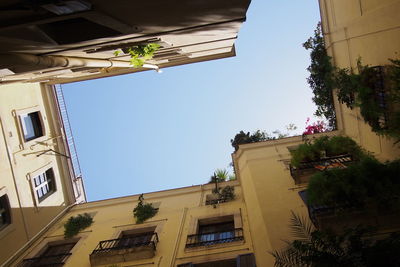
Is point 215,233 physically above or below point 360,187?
below

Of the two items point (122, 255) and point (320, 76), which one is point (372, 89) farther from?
point (122, 255)

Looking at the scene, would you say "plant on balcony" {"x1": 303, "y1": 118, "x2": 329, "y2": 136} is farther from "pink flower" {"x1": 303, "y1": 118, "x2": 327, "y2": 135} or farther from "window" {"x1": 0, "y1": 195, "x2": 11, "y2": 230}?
"window" {"x1": 0, "y1": 195, "x2": 11, "y2": 230}

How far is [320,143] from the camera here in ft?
38.2

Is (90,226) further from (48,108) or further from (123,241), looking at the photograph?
(48,108)

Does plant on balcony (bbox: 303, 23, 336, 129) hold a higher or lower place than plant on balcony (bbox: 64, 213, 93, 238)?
higher

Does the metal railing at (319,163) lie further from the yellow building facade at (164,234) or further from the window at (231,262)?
the window at (231,262)

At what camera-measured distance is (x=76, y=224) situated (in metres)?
14.9

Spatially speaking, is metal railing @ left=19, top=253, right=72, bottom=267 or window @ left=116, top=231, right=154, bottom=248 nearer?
metal railing @ left=19, top=253, right=72, bottom=267

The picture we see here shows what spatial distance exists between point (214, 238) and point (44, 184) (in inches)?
363

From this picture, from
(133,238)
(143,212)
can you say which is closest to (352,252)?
(133,238)

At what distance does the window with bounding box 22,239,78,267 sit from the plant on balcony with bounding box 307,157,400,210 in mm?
9602

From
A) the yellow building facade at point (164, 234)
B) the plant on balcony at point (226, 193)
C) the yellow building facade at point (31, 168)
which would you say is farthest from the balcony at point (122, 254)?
the plant on balcony at point (226, 193)

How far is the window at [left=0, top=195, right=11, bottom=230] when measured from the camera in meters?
13.4

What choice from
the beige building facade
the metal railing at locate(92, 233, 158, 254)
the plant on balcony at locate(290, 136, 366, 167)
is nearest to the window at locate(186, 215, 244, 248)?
the metal railing at locate(92, 233, 158, 254)
